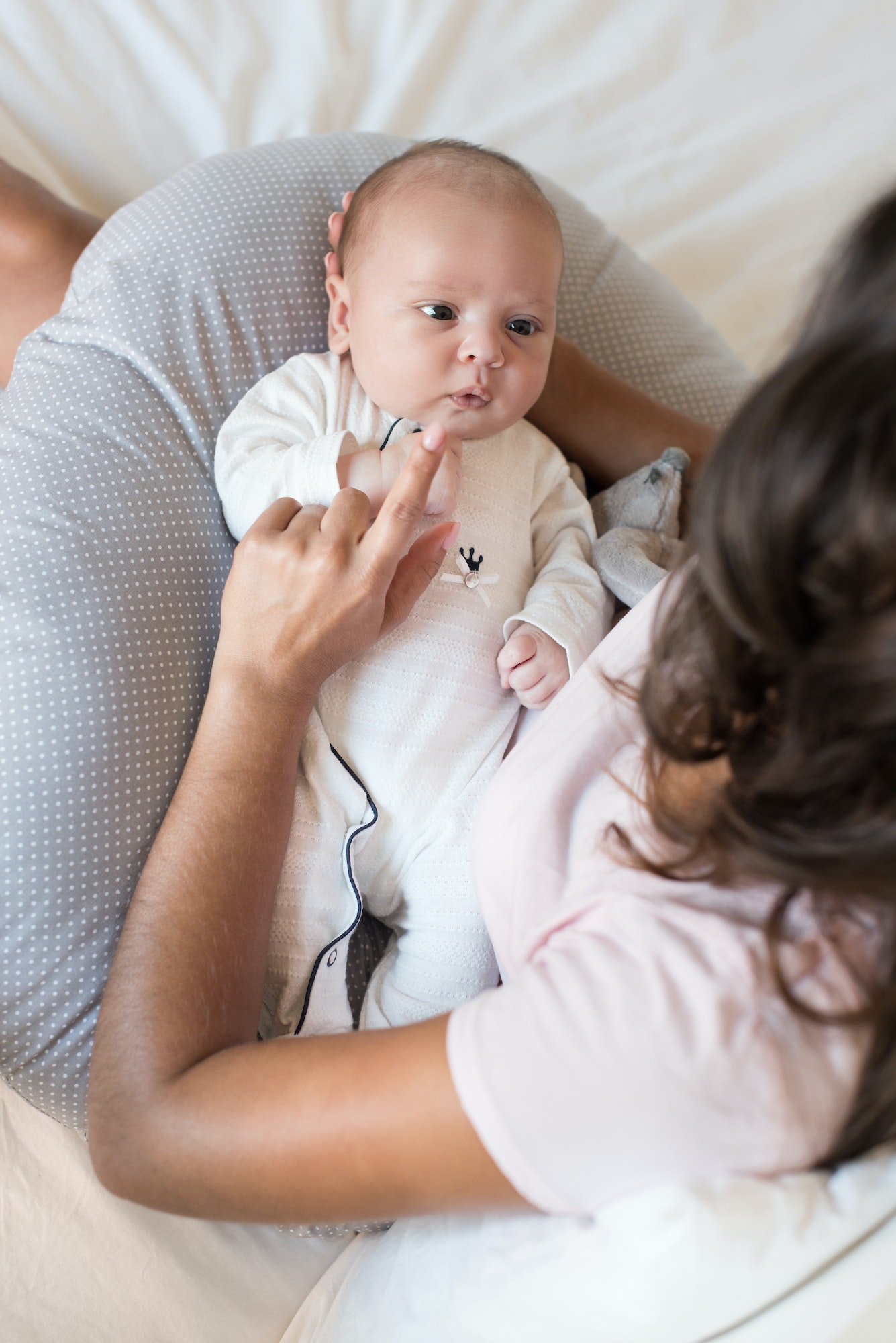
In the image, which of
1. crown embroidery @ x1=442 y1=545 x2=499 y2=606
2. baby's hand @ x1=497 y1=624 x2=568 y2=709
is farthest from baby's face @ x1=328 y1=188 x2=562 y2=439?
baby's hand @ x1=497 y1=624 x2=568 y2=709

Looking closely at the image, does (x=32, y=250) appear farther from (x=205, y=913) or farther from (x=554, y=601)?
(x=205, y=913)

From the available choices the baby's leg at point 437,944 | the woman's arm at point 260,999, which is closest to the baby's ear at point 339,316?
the woman's arm at point 260,999

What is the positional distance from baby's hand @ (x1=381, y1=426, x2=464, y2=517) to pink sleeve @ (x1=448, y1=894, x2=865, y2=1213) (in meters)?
0.50

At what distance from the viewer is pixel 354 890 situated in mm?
987

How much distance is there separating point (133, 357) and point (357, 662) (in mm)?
412

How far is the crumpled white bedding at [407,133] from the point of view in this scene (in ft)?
2.78

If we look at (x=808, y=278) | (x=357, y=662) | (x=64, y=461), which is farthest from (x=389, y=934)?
(x=808, y=278)

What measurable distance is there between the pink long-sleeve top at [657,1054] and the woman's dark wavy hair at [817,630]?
0.08 feet

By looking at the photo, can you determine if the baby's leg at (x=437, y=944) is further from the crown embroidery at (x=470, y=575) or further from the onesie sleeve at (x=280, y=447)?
the onesie sleeve at (x=280, y=447)

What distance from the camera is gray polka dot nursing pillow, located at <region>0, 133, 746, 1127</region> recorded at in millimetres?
899

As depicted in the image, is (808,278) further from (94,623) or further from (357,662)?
(94,623)

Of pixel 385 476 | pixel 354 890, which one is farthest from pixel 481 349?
pixel 354 890

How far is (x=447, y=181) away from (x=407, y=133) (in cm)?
92

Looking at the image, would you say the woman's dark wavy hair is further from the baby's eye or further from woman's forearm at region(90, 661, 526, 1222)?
the baby's eye
